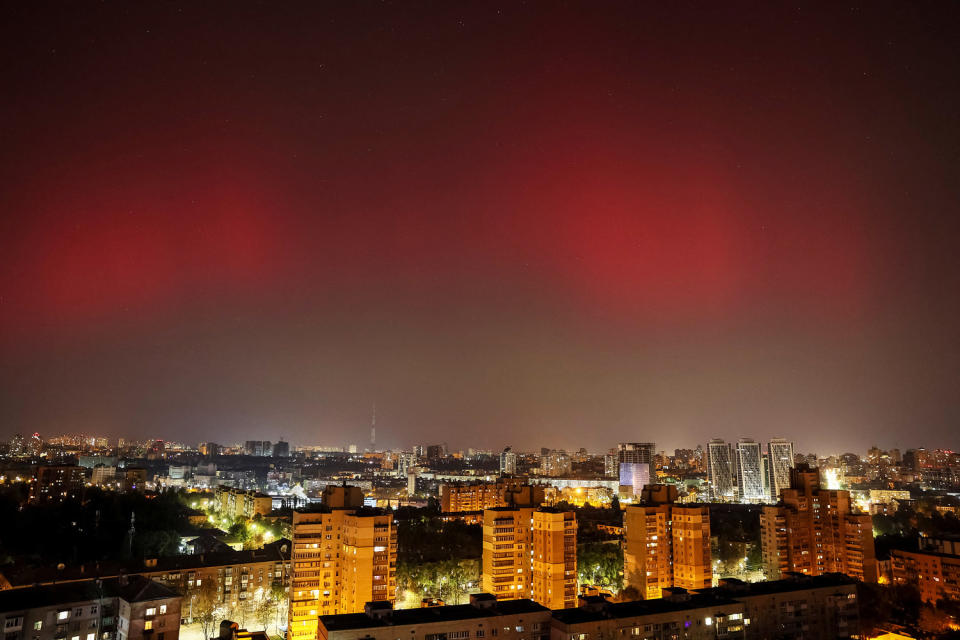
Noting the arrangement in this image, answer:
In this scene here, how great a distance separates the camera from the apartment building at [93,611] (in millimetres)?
10055

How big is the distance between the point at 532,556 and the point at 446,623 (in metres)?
5.30

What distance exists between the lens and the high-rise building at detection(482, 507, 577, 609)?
46.4ft

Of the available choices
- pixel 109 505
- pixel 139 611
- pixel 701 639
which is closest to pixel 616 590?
pixel 701 639

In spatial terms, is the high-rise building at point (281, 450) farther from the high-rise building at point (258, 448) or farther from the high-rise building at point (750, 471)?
the high-rise building at point (750, 471)

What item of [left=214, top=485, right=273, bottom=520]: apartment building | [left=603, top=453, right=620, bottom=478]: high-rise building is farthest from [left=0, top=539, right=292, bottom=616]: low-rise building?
[left=603, top=453, right=620, bottom=478]: high-rise building

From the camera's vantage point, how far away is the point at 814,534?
18.0m

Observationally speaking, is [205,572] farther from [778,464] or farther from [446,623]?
[778,464]

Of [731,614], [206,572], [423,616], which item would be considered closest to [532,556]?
[731,614]

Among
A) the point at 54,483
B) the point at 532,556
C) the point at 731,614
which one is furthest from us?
the point at 54,483

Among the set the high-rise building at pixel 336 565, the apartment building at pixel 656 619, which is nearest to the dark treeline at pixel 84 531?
the high-rise building at pixel 336 565

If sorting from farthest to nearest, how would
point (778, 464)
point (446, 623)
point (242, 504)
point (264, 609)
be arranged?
point (778, 464) < point (242, 504) < point (264, 609) < point (446, 623)

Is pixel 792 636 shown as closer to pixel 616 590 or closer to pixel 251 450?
pixel 616 590

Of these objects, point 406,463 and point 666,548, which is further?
point 406,463

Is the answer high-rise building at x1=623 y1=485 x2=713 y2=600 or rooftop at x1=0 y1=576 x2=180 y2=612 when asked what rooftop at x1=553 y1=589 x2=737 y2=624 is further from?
rooftop at x1=0 y1=576 x2=180 y2=612
